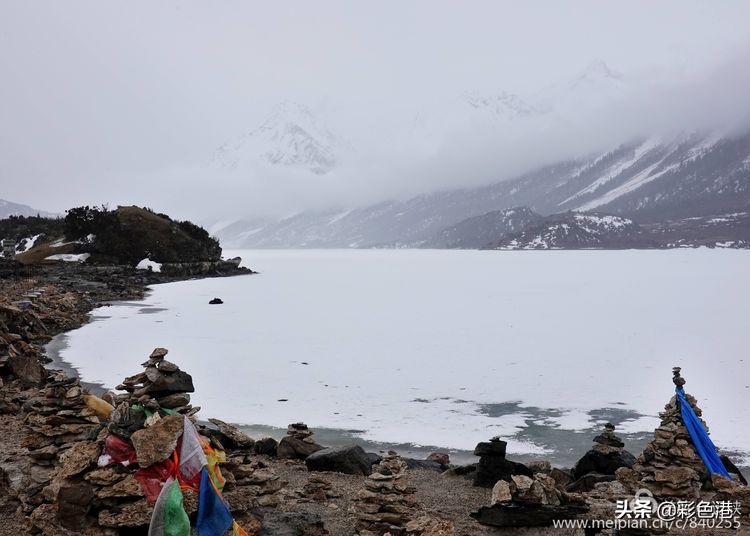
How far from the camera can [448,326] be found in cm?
3083

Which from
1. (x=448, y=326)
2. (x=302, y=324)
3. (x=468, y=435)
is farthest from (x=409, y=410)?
(x=302, y=324)

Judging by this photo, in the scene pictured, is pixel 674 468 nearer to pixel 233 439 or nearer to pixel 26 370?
pixel 233 439

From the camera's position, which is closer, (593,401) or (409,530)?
(409,530)

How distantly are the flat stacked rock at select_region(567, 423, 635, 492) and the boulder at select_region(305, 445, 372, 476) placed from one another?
3.68m

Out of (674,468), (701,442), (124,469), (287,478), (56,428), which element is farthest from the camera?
(287,478)

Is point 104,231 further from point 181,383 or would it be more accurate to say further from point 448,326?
point 181,383

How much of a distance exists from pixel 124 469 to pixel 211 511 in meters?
1.37

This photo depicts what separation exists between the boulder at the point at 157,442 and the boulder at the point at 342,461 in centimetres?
436

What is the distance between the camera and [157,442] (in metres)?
7.73

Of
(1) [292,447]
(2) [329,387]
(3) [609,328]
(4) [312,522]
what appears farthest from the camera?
(3) [609,328]

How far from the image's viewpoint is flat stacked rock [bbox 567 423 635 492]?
35.0ft

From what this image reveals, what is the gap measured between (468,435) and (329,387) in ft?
18.5

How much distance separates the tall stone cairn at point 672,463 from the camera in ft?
32.2

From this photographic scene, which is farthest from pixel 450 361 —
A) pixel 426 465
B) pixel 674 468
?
pixel 674 468
